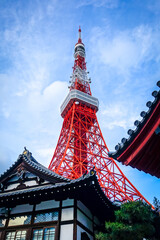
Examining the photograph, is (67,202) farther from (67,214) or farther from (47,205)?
(47,205)

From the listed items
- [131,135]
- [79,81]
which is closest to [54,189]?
[131,135]

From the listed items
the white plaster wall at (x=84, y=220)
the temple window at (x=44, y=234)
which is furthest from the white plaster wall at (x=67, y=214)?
the temple window at (x=44, y=234)

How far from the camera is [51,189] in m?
6.25

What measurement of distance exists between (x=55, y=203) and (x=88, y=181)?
1.52 m

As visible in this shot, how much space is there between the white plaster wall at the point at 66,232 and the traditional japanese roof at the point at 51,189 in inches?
33.0

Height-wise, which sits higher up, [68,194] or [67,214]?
[68,194]

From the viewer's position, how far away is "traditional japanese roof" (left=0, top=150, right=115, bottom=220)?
6.12 meters

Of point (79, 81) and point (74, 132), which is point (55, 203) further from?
point (79, 81)

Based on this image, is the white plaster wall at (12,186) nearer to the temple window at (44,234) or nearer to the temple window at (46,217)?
the temple window at (46,217)

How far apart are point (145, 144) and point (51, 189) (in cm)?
372

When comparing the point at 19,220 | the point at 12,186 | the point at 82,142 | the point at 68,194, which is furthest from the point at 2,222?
the point at 82,142

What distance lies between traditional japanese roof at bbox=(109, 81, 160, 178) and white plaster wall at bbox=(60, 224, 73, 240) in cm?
312

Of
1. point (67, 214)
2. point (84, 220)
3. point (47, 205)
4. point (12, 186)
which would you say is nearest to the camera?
point (67, 214)

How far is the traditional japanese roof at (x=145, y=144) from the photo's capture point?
3447mm
